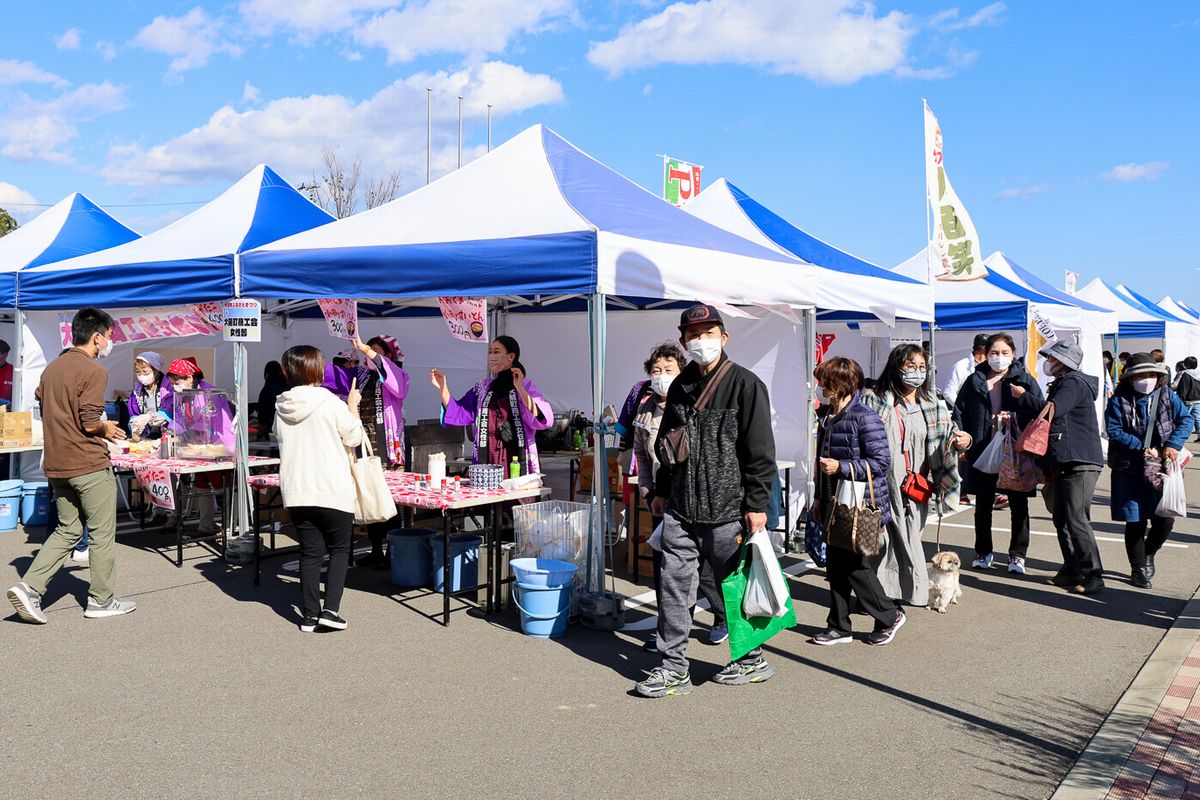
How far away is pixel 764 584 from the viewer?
14.2 feet

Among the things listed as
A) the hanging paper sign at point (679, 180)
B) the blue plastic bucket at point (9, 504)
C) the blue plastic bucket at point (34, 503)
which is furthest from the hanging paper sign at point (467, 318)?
the hanging paper sign at point (679, 180)

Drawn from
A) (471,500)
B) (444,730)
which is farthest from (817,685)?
(471,500)

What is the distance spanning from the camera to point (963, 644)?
17.4ft

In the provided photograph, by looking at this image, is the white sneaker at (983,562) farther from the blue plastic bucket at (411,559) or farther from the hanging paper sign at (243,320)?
the hanging paper sign at (243,320)

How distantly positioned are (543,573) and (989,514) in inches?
144

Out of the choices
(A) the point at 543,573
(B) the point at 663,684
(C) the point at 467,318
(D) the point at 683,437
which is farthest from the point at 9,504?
(D) the point at 683,437

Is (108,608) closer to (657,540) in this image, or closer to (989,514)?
(657,540)

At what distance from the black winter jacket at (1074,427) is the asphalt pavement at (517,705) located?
3.05 feet

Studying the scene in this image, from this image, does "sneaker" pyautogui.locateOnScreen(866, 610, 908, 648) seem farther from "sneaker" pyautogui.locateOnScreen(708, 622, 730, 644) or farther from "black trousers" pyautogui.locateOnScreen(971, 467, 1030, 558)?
"black trousers" pyautogui.locateOnScreen(971, 467, 1030, 558)

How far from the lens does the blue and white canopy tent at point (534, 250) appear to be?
5680 millimetres

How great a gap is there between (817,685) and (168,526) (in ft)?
20.7

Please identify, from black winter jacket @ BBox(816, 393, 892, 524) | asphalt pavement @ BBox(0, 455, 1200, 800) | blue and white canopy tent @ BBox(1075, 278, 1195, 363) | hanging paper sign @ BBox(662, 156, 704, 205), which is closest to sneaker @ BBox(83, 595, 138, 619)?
asphalt pavement @ BBox(0, 455, 1200, 800)

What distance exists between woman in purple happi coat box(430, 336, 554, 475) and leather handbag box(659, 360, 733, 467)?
7.67 feet

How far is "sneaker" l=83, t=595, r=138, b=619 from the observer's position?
5.61 meters
